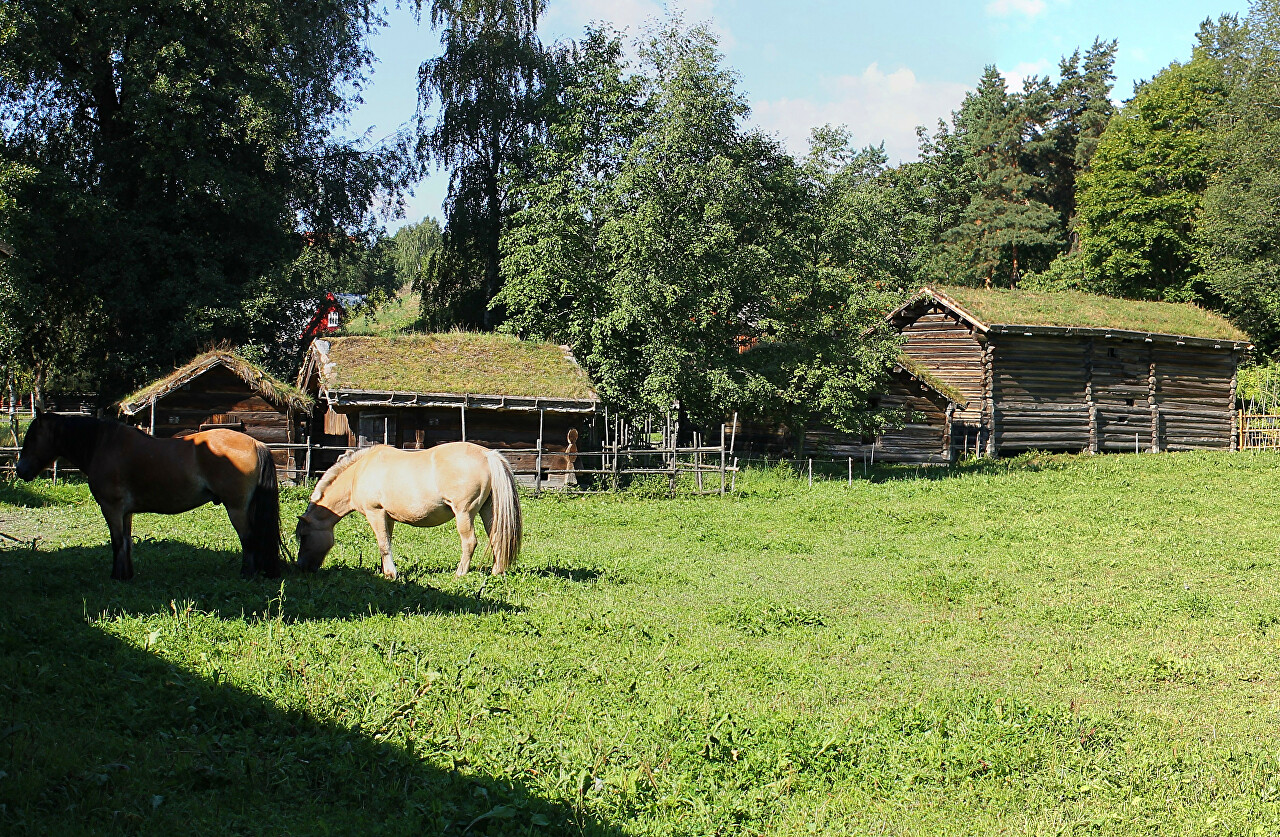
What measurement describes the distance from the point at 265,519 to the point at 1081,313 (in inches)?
1304

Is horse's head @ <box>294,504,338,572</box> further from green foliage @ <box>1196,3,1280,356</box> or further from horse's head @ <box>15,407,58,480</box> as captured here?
green foliage @ <box>1196,3,1280,356</box>

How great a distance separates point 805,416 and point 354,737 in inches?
969

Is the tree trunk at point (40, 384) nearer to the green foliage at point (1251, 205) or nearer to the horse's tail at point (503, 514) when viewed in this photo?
the horse's tail at point (503, 514)

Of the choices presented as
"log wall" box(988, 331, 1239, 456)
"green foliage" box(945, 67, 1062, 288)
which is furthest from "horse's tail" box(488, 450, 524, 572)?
"green foliage" box(945, 67, 1062, 288)

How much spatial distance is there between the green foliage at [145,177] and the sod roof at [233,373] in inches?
175

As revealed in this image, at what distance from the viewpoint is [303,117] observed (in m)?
32.8

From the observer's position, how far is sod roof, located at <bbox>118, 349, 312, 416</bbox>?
24234mm

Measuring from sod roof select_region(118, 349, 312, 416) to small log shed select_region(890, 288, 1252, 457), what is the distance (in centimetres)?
2237

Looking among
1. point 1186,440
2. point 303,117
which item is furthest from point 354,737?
point 1186,440

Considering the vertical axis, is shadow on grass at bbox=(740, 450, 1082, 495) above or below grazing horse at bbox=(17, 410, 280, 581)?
below

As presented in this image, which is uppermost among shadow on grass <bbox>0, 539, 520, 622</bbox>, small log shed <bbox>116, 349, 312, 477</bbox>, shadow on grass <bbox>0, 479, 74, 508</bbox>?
small log shed <bbox>116, 349, 312, 477</bbox>

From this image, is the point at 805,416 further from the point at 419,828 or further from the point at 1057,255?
the point at 1057,255

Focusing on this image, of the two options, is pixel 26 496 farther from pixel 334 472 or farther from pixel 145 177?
pixel 145 177

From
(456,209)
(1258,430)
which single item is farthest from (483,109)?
(1258,430)
